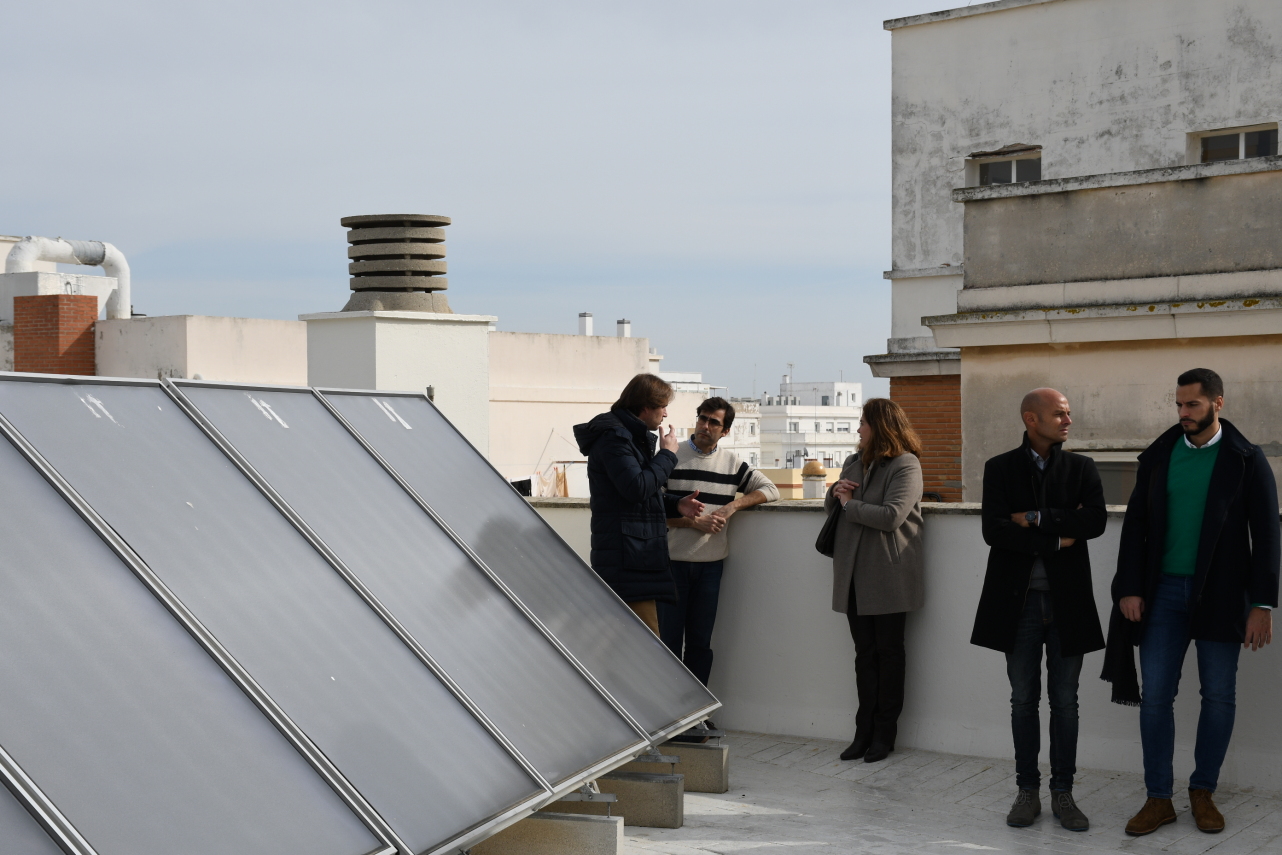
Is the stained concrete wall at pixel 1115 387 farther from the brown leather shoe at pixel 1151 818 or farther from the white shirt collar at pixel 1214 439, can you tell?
the brown leather shoe at pixel 1151 818

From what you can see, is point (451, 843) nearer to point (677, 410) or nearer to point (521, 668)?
point (521, 668)

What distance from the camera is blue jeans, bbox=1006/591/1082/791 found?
5.23 metres

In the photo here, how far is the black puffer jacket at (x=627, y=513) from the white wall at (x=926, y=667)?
0.97 meters

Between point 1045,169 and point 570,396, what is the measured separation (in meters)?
14.2

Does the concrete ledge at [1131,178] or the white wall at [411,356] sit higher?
the concrete ledge at [1131,178]

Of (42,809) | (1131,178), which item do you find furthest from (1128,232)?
(42,809)

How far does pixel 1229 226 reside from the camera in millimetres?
A: 9289

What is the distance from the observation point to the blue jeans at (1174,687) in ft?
16.4

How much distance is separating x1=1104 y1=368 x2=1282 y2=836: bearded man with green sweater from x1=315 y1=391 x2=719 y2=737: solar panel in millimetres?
1714

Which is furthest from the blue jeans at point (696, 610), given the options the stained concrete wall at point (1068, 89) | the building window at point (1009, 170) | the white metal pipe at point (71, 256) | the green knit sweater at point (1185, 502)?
the white metal pipe at point (71, 256)

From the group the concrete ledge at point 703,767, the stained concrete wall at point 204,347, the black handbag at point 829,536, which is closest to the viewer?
the concrete ledge at point 703,767

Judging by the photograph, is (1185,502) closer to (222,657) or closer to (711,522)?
(711,522)

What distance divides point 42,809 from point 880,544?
14.2ft

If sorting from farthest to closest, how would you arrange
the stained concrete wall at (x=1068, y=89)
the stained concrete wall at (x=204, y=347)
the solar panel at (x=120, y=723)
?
the stained concrete wall at (x=204, y=347) → the stained concrete wall at (x=1068, y=89) → the solar panel at (x=120, y=723)
